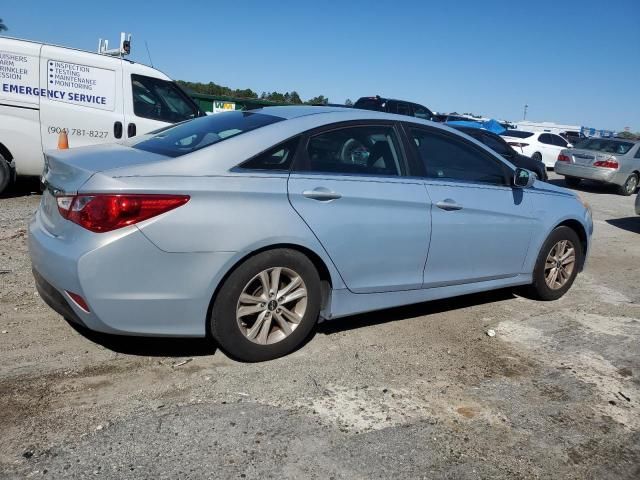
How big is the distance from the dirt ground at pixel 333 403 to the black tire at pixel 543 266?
59 cm

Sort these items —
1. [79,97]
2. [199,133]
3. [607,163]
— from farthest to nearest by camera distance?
[607,163] < [79,97] < [199,133]

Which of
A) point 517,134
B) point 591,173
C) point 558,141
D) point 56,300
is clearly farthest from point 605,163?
point 56,300

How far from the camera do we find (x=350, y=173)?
12.7ft

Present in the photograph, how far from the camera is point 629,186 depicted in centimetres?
1584

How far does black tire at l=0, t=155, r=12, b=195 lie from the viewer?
7.74 m

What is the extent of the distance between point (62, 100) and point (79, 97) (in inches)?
9.0

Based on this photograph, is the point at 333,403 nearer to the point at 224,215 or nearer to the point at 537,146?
the point at 224,215

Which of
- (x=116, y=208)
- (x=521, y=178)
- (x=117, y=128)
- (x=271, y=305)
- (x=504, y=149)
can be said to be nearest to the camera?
(x=116, y=208)

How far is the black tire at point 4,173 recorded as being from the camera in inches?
305

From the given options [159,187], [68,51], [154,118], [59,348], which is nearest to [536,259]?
[159,187]

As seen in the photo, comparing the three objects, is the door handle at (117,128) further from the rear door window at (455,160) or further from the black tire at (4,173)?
the rear door window at (455,160)

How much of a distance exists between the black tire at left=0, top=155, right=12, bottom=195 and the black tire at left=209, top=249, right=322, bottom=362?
579 centimetres

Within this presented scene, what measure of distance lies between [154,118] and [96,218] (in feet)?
19.6

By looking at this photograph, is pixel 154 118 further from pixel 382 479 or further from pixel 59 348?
pixel 382 479
